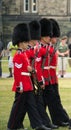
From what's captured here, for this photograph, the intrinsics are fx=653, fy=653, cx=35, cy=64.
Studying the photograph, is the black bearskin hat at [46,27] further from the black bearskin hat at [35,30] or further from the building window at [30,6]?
the building window at [30,6]

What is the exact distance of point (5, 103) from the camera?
16719 mm

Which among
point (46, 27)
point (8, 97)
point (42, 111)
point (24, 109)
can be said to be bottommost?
point (8, 97)

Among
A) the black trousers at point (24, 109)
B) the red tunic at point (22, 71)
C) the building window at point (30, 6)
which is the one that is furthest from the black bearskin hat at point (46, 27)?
the building window at point (30, 6)

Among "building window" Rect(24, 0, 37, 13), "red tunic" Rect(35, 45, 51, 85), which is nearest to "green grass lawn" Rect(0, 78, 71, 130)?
"red tunic" Rect(35, 45, 51, 85)

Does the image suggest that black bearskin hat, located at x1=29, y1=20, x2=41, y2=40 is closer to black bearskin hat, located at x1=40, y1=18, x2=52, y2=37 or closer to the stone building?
black bearskin hat, located at x1=40, y1=18, x2=52, y2=37

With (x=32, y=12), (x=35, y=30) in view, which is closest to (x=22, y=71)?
(x=35, y=30)

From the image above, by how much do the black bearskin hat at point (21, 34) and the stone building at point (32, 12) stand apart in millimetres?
42458

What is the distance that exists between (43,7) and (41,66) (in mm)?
44185

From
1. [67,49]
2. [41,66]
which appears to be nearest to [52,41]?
[41,66]

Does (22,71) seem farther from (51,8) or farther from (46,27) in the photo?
(51,8)

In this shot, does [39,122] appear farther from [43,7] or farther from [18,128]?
[43,7]

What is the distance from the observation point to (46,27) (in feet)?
42.5

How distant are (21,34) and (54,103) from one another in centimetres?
158

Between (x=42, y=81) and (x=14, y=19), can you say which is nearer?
(x=42, y=81)
